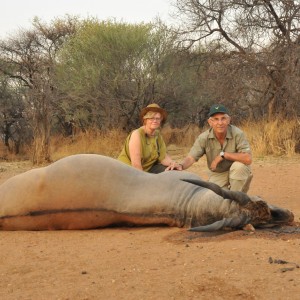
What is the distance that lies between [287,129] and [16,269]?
11.6 m

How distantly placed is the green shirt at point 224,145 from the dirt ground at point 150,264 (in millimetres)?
1252

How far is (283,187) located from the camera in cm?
831

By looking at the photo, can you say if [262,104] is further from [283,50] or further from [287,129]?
[287,129]

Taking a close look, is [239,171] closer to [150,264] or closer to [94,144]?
[150,264]

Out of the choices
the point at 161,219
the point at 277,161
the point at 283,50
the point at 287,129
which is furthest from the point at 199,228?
the point at 283,50

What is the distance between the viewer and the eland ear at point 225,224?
4.50 metres

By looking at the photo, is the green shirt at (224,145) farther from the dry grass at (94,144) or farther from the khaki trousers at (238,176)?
the dry grass at (94,144)

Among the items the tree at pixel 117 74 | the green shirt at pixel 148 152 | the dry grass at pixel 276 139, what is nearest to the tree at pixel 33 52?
the tree at pixel 117 74

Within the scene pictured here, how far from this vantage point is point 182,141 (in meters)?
20.6

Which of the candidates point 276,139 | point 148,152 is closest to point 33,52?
point 276,139

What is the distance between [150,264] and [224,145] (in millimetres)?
2497

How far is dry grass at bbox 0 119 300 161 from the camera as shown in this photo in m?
13.9

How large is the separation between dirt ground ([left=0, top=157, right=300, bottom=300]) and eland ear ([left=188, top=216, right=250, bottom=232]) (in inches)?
2.0

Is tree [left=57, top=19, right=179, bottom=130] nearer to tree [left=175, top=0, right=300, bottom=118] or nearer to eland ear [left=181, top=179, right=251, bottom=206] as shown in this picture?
tree [left=175, top=0, right=300, bottom=118]
